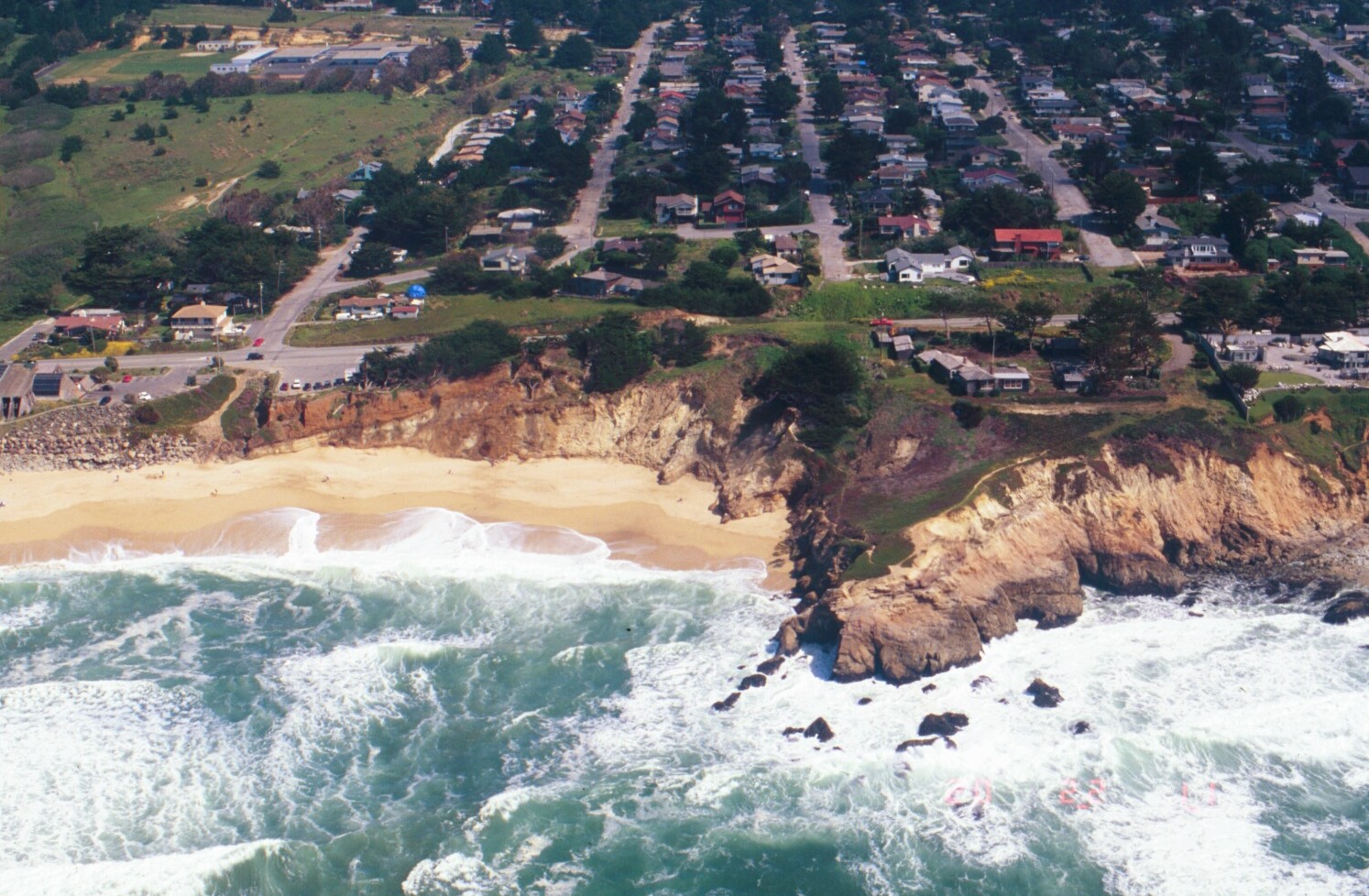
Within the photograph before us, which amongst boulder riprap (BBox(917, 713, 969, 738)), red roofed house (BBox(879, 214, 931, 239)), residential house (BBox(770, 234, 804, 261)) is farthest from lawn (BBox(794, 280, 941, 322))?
boulder riprap (BBox(917, 713, 969, 738))

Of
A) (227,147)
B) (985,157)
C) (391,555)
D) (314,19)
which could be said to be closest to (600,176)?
(985,157)

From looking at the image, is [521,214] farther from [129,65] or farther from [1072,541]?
[129,65]

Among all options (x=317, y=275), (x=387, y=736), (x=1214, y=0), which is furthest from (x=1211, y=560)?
(x=1214, y=0)

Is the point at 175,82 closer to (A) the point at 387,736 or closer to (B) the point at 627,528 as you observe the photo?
(B) the point at 627,528

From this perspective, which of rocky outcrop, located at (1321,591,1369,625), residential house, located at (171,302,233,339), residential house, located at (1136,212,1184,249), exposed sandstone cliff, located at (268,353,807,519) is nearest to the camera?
rocky outcrop, located at (1321,591,1369,625)

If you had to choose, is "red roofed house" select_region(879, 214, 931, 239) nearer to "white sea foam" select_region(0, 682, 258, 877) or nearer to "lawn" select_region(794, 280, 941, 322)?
"lawn" select_region(794, 280, 941, 322)
